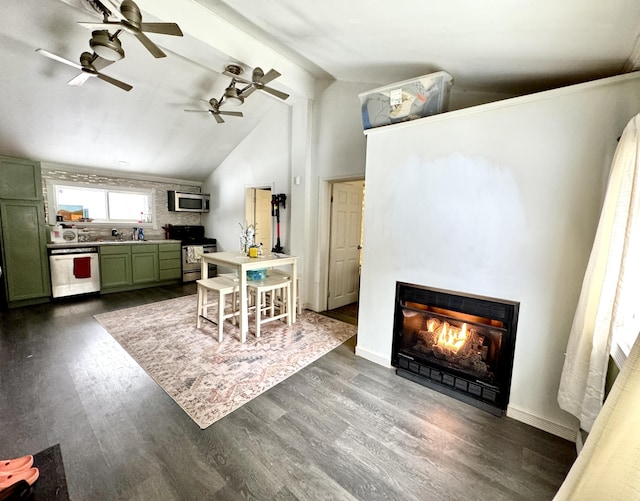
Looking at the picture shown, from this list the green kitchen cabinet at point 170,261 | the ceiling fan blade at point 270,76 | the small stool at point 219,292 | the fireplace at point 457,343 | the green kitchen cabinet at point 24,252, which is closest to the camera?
the fireplace at point 457,343

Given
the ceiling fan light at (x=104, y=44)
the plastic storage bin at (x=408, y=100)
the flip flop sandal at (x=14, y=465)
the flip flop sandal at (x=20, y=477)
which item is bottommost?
the flip flop sandal at (x=14, y=465)

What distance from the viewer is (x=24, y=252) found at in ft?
13.1

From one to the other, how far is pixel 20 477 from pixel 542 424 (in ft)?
9.33

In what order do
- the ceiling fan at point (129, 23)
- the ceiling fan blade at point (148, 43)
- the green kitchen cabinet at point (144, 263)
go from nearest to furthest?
the ceiling fan at point (129, 23), the ceiling fan blade at point (148, 43), the green kitchen cabinet at point (144, 263)

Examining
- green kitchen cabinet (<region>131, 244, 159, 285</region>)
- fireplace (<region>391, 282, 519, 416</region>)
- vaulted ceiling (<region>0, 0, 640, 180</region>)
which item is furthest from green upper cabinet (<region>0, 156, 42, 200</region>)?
fireplace (<region>391, 282, 519, 416</region>)

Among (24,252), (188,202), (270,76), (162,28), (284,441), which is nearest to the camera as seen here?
(284,441)

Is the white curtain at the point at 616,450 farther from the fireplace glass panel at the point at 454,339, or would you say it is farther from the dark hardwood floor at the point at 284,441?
the fireplace glass panel at the point at 454,339

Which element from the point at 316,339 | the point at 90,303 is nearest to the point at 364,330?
the point at 316,339

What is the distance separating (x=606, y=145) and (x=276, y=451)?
2.70m

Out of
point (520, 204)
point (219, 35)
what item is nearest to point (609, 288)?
point (520, 204)

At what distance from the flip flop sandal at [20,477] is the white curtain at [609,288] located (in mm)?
2570

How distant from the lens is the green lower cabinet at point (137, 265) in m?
4.80

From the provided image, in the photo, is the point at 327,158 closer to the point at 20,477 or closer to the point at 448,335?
the point at 448,335

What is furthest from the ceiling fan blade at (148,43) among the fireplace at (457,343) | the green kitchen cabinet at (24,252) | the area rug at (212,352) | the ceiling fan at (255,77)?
the green kitchen cabinet at (24,252)
